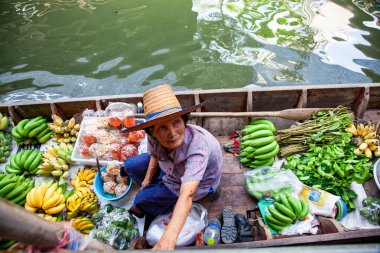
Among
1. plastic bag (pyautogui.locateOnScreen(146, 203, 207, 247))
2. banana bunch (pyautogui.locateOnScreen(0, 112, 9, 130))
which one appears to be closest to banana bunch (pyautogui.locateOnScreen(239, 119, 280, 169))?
plastic bag (pyautogui.locateOnScreen(146, 203, 207, 247))

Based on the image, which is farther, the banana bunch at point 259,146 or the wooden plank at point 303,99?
the wooden plank at point 303,99

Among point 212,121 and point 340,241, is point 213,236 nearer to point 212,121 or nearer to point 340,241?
point 340,241

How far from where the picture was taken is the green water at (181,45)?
5.52 metres

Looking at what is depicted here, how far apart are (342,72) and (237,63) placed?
2085 millimetres

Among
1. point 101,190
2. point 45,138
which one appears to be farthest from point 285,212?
point 45,138

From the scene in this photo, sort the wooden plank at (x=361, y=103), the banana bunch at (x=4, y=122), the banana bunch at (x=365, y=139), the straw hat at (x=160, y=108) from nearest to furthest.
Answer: the straw hat at (x=160, y=108) → the banana bunch at (x=365, y=139) → the wooden plank at (x=361, y=103) → the banana bunch at (x=4, y=122)

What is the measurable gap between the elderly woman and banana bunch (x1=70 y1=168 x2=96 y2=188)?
840 mm

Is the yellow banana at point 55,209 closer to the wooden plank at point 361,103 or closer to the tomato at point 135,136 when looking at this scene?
the tomato at point 135,136

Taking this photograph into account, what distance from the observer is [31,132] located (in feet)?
12.1

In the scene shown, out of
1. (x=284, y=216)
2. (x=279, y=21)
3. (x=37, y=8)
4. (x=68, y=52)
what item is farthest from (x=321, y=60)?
(x=37, y=8)

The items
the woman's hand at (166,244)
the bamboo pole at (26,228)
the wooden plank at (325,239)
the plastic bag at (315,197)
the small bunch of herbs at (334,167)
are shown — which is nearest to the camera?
the bamboo pole at (26,228)

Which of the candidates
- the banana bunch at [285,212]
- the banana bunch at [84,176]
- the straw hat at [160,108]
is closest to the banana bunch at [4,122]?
the banana bunch at [84,176]

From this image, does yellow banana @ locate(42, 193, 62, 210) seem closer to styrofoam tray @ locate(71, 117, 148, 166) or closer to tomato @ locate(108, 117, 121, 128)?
styrofoam tray @ locate(71, 117, 148, 166)

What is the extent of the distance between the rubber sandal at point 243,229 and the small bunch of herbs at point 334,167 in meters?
0.85
